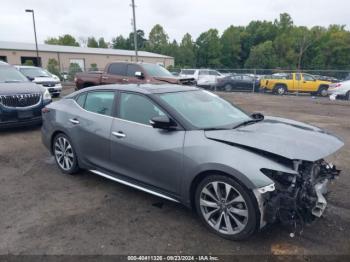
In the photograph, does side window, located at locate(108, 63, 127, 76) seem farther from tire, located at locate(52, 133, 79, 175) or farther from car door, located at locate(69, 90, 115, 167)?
car door, located at locate(69, 90, 115, 167)

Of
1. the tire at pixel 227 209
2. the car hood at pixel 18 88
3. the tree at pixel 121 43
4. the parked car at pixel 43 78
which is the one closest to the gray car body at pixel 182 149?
the tire at pixel 227 209

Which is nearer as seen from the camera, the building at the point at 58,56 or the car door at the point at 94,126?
the car door at the point at 94,126

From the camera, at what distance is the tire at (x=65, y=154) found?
4785 millimetres

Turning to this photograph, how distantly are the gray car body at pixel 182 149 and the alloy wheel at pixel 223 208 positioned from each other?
0.55ft

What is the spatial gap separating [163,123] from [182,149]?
1.26 ft

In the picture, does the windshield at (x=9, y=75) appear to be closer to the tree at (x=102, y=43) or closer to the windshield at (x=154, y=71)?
the windshield at (x=154, y=71)

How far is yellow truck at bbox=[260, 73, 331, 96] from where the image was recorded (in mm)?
Result: 18703

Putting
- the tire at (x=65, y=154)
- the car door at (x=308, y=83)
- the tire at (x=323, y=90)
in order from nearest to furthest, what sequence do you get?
1. the tire at (x=65, y=154)
2. the tire at (x=323, y=90)
3. the car door at (x=308, y=83)

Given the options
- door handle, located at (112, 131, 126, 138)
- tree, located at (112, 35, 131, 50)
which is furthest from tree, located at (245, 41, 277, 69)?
door handle, located at (112, 131, 126, 138)

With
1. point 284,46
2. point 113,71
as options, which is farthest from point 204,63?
point 113,71

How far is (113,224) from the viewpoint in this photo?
345 centimetres

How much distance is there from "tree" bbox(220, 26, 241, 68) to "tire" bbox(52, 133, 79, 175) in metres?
69.3

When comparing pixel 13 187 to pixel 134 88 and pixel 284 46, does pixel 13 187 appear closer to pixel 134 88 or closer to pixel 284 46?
pixel 134 88

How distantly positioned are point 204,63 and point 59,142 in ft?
224
